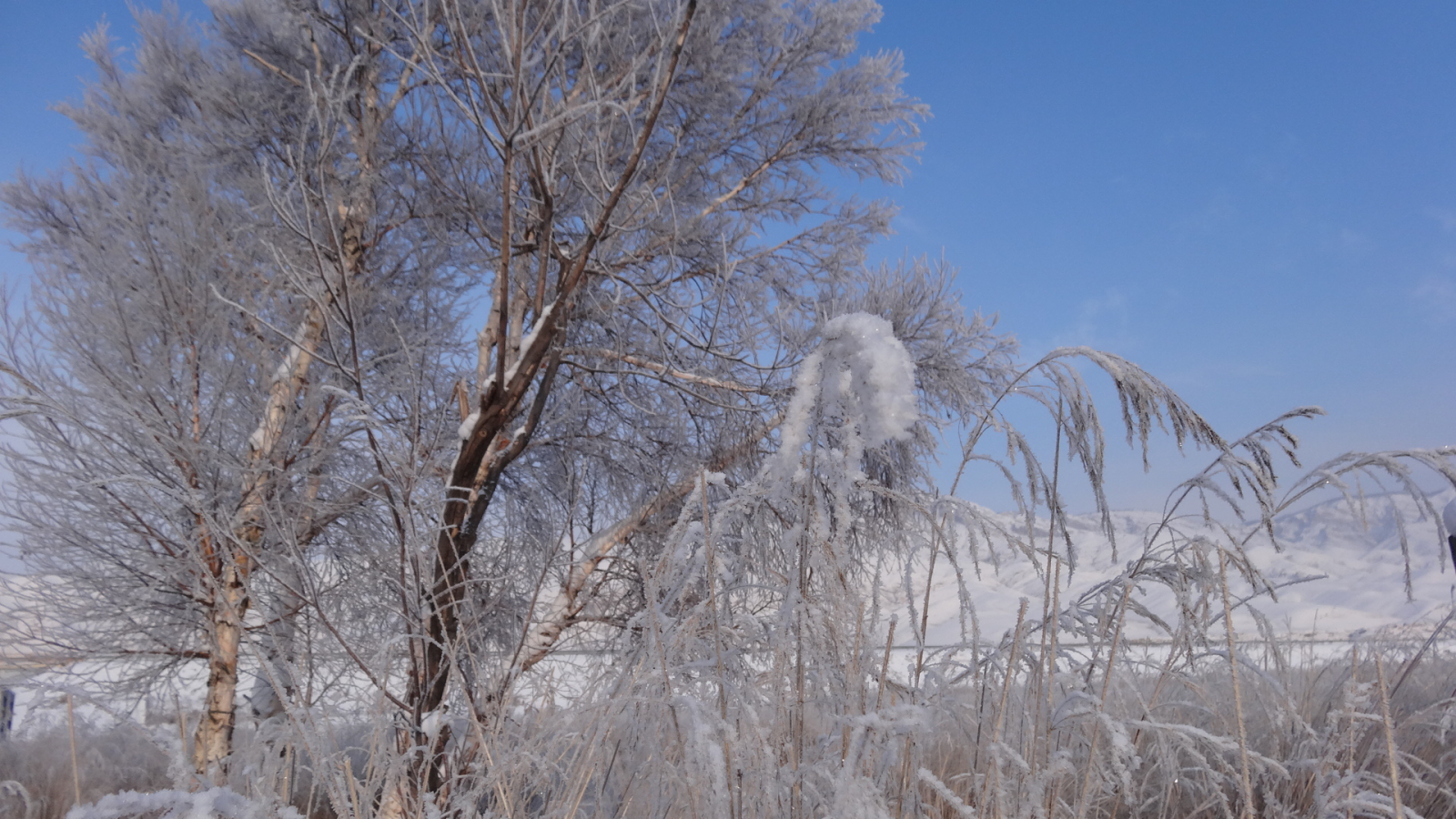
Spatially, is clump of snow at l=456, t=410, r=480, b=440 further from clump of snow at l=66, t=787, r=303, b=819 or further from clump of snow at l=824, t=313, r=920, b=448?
clump of snow at l=824, t=313, r=920, b=448

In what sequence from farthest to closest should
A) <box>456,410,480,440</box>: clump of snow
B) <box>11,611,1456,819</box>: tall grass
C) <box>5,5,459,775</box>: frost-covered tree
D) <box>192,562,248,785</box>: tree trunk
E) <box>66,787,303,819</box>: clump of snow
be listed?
<box>192,562,248,785</box>: tree trunk < <box>5,5,459,775</box>: frost-covered tree < <box>456,410,480,440</box>: clump of snow < <box>11,611,1456,819</box>: tall grass < <box>66,787,303,819</box>: clump of snow

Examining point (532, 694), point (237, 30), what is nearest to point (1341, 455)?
point (532, 694)

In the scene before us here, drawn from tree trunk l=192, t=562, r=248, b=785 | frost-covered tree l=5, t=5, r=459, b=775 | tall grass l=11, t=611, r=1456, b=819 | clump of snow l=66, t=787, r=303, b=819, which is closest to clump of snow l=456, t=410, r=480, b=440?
frost-covered tree l=5, t=5, r=459, b=775

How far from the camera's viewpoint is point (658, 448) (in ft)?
17.7

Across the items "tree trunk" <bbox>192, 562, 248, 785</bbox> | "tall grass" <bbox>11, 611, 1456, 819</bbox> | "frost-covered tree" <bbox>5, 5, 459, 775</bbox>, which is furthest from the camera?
"tree trunk" <bbox>192, 562, 248, 785</bbox>

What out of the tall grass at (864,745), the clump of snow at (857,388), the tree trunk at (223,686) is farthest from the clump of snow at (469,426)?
the tree trunk at (223,686)

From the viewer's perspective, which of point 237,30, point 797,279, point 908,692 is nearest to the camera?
point 908,692

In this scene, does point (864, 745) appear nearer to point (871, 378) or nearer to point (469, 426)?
point (871, 378)

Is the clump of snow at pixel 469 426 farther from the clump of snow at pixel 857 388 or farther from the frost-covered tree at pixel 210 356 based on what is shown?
the clump of snow at pixel 857 388

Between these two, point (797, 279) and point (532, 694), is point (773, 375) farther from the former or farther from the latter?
point (532, 694)

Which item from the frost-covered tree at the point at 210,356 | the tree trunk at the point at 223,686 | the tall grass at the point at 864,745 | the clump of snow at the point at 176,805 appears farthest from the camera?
the tree trunk at the point at 223,686

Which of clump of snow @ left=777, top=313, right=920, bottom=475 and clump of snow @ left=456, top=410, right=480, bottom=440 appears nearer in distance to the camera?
clump of snow @ left=777, top=313, right=920, bottom=475

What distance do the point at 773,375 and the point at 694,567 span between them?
3.28m

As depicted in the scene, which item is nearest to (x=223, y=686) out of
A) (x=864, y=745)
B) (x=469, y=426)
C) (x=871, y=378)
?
(x=469, y=426)
